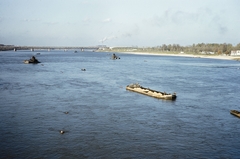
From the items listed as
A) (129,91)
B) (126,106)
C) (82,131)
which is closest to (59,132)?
(82,131)

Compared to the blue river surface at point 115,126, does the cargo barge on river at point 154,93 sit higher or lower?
higher

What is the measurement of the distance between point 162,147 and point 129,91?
89.0 feet

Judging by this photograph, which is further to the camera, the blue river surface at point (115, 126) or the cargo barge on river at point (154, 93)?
the cargo barge on river at point (154, 93)

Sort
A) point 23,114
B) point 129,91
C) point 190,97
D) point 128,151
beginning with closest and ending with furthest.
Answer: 1. point 128,151
2. point 23,114
3. point 190,97
4. point 129,91

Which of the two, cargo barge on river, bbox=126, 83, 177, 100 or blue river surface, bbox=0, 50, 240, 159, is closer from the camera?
blue river surface, bbox=0, 50, 240, 159

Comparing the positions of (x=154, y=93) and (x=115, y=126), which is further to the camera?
(x=154, y=93)

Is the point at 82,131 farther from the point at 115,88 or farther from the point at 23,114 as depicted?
the point at 115,88

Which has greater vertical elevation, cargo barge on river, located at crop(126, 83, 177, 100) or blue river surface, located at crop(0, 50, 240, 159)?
cargo barge on river, located at crop(126, 83, 177, 100)

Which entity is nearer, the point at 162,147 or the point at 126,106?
the point at 162,147

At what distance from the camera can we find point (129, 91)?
51.8 m

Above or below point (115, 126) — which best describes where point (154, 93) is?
above

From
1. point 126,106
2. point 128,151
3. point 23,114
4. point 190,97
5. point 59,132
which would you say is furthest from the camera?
point 190,97

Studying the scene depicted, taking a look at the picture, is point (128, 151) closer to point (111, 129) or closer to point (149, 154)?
point (149, 154)

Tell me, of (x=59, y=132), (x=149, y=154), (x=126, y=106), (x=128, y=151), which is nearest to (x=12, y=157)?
(x=59, y=132)
